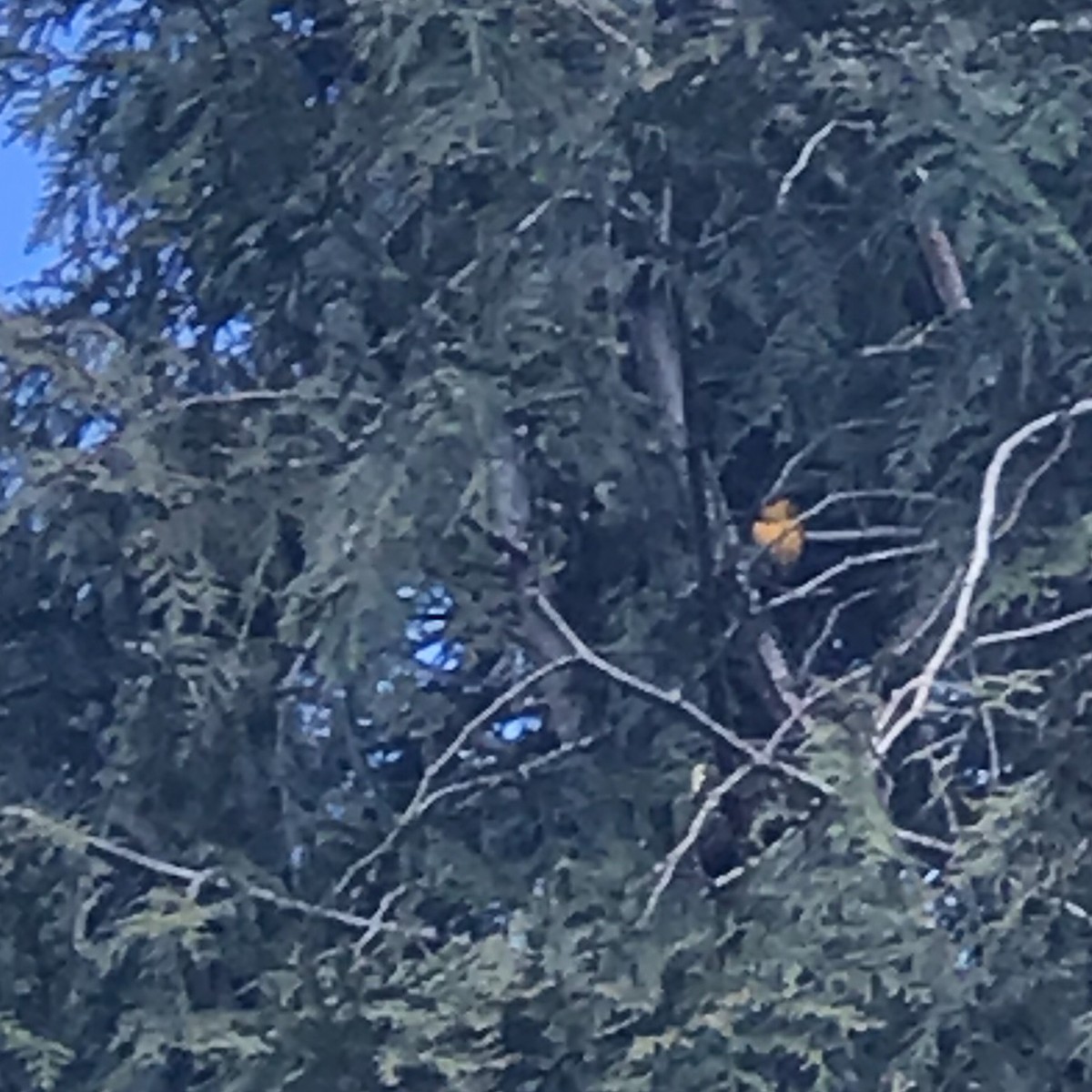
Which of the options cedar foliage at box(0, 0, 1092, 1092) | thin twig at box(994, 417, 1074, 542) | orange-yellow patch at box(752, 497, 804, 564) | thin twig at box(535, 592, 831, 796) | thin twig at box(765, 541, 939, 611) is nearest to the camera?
cedar foliage at box(0, 0, 1092, 1092)

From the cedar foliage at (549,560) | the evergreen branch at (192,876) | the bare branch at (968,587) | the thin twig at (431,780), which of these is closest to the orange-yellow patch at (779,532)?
the cedar foliage at (549,560)

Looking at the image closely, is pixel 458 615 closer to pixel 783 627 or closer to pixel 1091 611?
pixel 783 627

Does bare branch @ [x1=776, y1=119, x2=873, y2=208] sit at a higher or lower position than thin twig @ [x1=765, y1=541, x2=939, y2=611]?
higher

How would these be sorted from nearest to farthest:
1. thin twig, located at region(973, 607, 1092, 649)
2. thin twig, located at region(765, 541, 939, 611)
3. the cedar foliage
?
the cedar foliage
thin twig, located at region(973, 607, 1092, 649)
thin twig, located at region(765, 541, 939, 611)

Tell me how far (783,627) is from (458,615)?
898 millimetres

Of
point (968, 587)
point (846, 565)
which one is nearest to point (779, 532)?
point (846, 565)

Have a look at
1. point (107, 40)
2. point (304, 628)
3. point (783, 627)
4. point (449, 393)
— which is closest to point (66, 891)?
point (304, 628)

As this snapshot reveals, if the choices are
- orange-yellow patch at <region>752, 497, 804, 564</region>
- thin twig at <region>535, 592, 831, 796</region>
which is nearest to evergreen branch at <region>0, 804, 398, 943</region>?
thin twig at <region>535, 592, 831, 796</region>

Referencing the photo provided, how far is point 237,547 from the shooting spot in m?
6.50

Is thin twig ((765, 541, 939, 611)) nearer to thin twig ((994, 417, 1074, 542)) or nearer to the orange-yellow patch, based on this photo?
the orange-yellow patch

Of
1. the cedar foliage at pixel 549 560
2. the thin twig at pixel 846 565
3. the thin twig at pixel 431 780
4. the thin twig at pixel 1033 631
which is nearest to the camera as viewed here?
the cedar foliage at pixel 549 560

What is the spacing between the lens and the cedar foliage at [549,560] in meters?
5.64

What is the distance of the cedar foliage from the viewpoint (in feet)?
18.5

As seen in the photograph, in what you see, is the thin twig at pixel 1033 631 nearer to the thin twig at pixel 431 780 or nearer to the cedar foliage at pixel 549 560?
the cedar foliage at pixel 549 560
